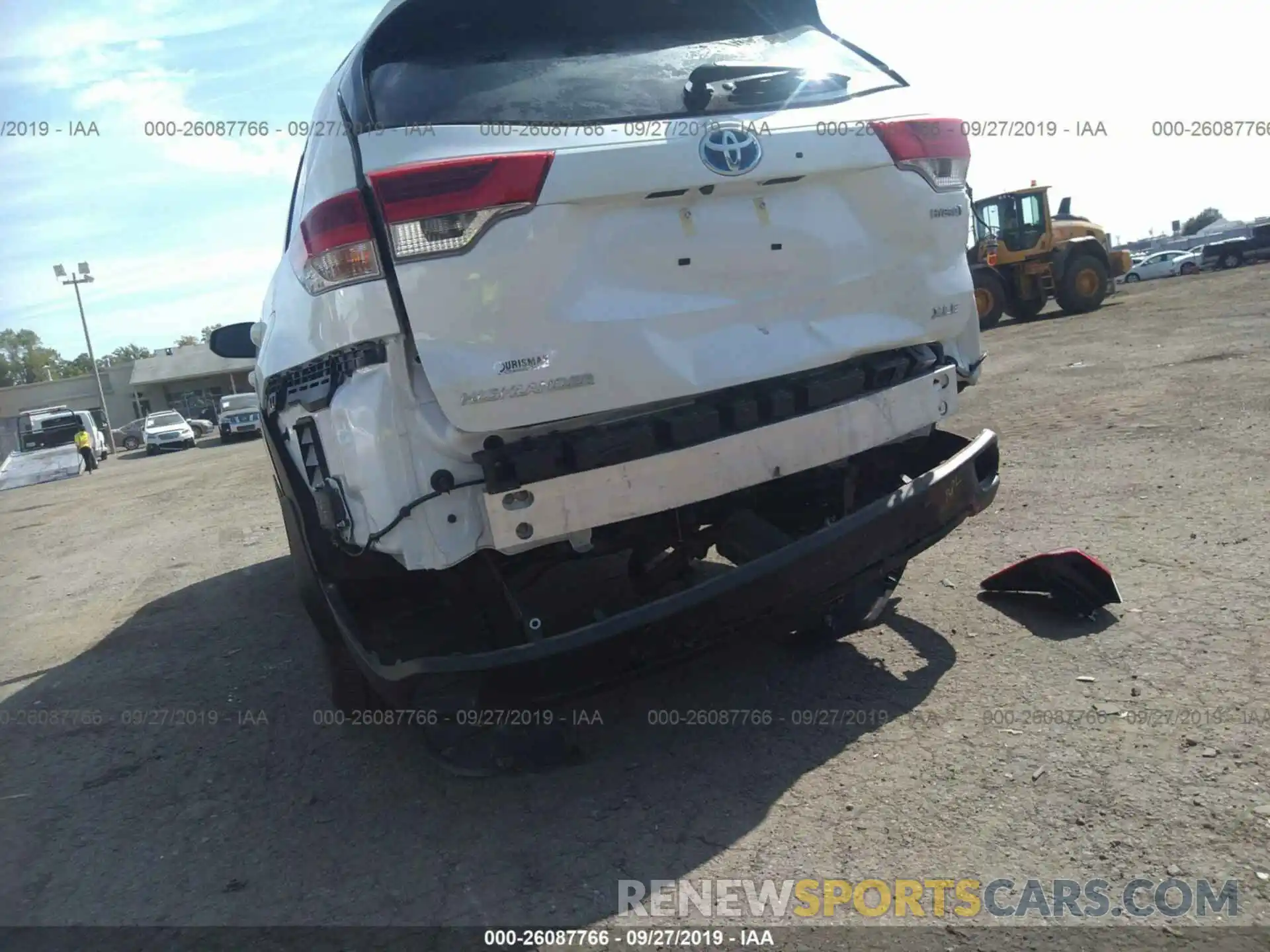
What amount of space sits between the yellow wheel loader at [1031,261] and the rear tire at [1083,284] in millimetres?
14

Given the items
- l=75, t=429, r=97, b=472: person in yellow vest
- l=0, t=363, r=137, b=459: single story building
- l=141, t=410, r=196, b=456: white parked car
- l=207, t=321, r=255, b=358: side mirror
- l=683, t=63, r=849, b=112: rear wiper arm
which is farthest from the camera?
l=0, t=363, r=137, b=459: single story building

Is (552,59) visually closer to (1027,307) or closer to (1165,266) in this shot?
(1027,307)

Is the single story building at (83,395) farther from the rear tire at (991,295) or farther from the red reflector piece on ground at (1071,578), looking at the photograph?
the red reflector piece on ground at (1071,578)

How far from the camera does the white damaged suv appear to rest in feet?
8.29

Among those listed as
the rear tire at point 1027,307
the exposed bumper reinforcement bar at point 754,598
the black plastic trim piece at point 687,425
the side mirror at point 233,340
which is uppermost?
the side mirror at point 233,340

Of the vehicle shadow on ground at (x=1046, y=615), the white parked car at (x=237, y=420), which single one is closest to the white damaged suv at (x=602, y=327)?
the vehicle shadow on ground at (x=1046, y=615)

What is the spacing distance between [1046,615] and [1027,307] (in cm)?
1875

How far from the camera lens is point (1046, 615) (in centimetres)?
387

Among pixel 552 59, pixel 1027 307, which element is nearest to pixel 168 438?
pixel 1027 307

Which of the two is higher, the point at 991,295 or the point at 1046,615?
the point at 991,295

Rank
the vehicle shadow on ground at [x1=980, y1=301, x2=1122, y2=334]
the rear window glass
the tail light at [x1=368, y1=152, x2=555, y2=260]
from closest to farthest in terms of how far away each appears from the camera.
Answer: the tail light at [x1=368, y1=152, x2=555, y2=260] < the rear window glass < the vehicle shadow on ground at [x1=980, y1=301, x2=1122, y2=334]

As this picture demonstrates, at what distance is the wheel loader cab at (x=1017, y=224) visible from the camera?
2027cm

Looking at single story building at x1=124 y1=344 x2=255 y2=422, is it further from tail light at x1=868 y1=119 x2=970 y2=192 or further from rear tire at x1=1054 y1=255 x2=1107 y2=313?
tail light at x1=868 y1=119 x2=970 y2=192

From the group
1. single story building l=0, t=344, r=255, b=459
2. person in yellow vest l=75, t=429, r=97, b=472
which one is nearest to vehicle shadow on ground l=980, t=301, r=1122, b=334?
person in yellow vest l=75, t=429, r=97, b=472
